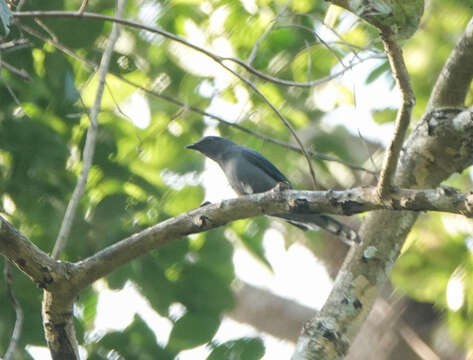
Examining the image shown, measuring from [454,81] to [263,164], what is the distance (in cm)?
193

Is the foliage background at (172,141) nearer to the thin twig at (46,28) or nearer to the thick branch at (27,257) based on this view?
the thin twig at (46,28)

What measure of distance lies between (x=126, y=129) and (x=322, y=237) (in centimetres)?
282

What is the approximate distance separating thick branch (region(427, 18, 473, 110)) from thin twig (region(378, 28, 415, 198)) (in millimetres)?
1714

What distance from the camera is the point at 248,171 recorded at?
6484 millimetres

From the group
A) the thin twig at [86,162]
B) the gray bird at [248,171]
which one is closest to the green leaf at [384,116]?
the gray bird at [248,171]

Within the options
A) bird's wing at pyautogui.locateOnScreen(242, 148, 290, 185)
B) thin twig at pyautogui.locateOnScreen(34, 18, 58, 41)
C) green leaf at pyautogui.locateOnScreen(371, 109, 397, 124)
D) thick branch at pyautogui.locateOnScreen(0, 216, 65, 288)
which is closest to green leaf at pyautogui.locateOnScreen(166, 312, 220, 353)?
thick branch at pyautogui.locateOnScreen(0, 216, 65, 288)

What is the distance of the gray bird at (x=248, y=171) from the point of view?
20.3ft

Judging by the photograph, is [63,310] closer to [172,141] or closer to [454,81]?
[172,141]

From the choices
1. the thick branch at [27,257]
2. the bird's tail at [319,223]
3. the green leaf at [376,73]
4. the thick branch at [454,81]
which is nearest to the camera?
the thick branch at [27,257]

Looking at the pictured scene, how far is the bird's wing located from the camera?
627 cm

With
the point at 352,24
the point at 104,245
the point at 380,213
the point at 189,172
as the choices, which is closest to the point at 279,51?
the point at 352,24

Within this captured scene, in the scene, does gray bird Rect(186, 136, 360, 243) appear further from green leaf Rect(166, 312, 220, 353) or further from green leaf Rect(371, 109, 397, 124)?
green leaf Rect(166, 312, 220, 353)

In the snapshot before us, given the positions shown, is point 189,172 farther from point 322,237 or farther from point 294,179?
point 322,237

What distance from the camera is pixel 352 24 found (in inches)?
225
